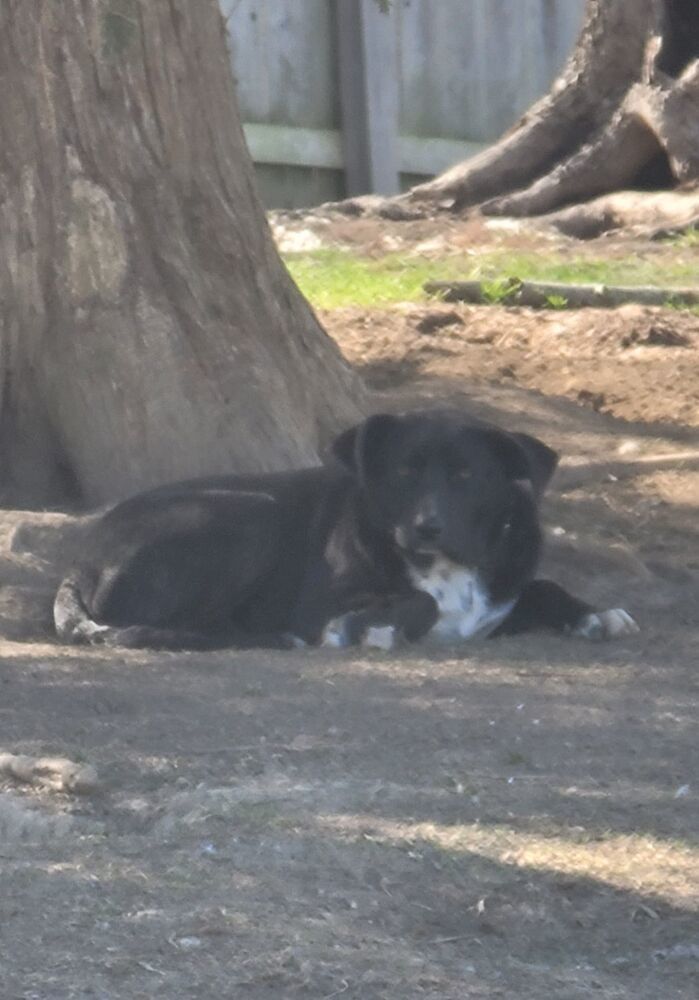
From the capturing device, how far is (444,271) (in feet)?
39.2

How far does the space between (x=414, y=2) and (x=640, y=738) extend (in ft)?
37.9

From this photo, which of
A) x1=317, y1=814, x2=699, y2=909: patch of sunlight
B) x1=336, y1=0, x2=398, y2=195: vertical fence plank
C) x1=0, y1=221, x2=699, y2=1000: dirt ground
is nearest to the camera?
x1=0, y1=221, x2=699, y2=1000: dirt ground

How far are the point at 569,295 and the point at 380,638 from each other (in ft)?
15.2

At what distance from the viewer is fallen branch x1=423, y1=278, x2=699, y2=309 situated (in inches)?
413

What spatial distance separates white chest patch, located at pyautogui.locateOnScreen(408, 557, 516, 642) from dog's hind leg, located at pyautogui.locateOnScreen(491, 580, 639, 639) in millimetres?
165

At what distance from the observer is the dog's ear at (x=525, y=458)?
6422 millimetres

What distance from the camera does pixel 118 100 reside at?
23.5ft

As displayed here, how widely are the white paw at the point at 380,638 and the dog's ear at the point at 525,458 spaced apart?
0.65m

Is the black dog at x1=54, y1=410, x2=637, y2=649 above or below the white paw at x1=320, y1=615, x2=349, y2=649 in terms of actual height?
above

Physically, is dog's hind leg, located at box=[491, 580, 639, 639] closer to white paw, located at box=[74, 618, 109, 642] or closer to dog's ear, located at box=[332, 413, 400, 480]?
dog's ear, located at box=[332, 413, 400, 480]

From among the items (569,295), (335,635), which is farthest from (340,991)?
(569,295)

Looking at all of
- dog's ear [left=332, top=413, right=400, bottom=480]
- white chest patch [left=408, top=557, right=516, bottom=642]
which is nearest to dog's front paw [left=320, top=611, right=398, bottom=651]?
white chest patch [left=408, top=557, right=516, bottom=642]

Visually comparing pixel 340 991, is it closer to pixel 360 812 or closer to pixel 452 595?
pixel 360 812

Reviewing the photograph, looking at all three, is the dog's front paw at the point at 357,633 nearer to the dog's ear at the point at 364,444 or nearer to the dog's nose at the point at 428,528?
the dog's nose at the point at 428,528
